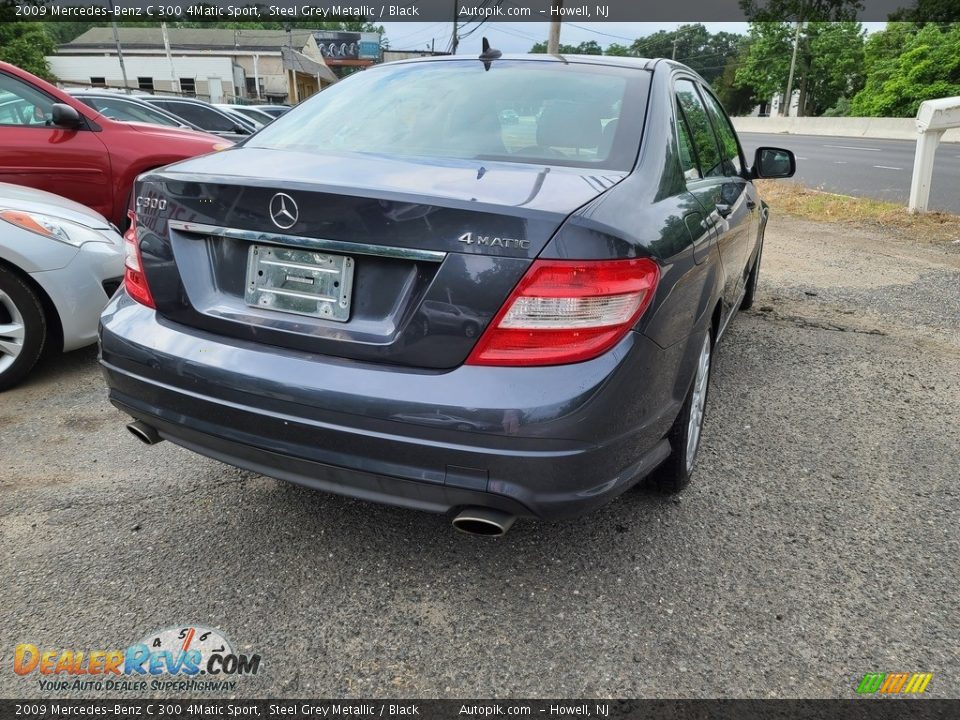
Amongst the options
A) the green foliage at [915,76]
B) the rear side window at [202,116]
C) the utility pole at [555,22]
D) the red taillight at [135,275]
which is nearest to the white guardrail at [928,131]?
the red taillight at [135,275]

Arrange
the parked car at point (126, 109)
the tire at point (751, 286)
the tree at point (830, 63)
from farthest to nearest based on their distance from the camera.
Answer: the tree at point (830, 63) < the parked car at point (126, 109) < the tire at point (751, 286)

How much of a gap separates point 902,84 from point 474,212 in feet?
157

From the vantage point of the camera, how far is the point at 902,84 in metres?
39.9

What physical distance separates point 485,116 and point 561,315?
1.11 meters

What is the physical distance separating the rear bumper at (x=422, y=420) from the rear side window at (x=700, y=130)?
4.17 ft

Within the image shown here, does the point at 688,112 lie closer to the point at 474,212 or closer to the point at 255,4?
the point at 474,212

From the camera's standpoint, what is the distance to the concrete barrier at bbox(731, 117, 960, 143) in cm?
2823

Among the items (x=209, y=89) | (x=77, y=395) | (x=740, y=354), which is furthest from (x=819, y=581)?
(x=209, y=89)

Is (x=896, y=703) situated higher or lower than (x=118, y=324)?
lower

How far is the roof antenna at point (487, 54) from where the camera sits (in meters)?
2.85

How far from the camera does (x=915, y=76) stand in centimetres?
3934

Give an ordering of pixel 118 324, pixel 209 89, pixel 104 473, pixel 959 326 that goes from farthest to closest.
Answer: pixel 209 89 → pixel 959 326 → pixel 104 473 → pixel 118 324

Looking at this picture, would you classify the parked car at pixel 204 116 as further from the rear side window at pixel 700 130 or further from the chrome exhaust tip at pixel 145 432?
the chrome exhaust tip at pixel 145 432

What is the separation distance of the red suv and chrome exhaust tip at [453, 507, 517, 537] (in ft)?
15.4
